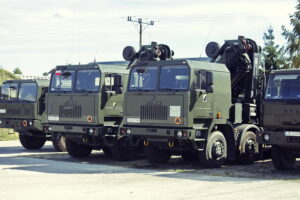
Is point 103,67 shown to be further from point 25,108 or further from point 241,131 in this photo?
point 25,108

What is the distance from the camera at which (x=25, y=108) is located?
20.2 meters

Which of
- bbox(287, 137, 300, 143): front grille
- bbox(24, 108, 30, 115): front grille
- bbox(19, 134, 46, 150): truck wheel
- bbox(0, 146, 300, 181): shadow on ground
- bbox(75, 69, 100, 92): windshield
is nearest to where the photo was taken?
bbox(287, 137, 300, 143): front grille

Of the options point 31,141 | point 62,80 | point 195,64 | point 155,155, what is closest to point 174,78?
point 195,64

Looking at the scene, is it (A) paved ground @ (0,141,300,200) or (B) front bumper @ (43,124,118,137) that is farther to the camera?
(B) front bumper @ (43,124,118,137)

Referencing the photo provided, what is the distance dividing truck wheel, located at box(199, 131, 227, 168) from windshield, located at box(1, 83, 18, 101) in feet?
27.7

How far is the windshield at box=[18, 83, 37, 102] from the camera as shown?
20.2 meters

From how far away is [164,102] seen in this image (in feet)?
47.4

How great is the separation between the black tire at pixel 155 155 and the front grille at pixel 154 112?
126cm

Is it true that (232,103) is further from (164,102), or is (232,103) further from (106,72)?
(106,72)

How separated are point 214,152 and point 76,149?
4668 millimetres

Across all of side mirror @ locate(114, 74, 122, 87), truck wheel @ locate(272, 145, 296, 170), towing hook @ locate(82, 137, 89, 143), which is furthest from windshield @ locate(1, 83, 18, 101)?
truck wheel @ locate(272, 145, 296, 170)

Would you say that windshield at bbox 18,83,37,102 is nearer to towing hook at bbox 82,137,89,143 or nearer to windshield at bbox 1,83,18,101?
windshield at bbox 1,83,18,101

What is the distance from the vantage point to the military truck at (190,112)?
14273 mm

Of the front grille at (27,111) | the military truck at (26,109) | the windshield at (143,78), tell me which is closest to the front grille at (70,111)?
the windshield at (143,78)
